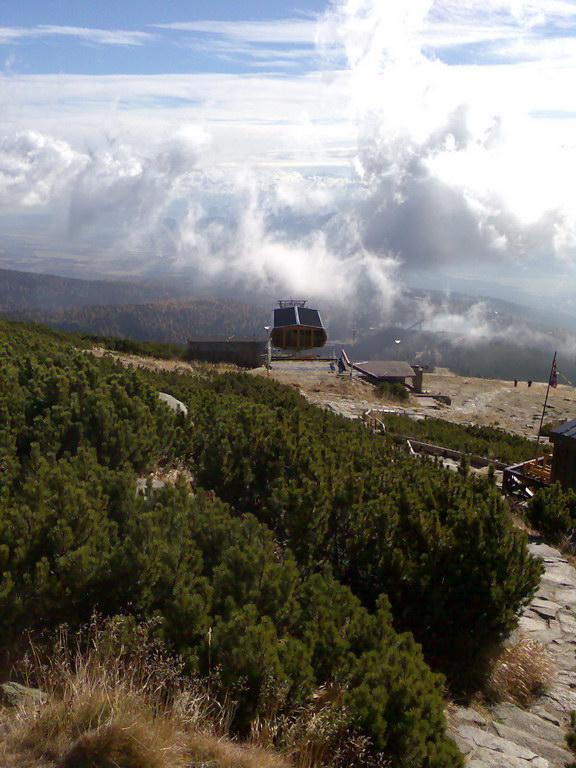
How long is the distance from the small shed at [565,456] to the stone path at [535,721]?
563 centimetres

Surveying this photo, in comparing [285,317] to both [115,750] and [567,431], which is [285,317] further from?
[115,750]

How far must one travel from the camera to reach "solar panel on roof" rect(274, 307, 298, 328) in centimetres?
3969

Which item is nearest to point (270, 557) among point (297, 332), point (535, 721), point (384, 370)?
point (535, 721)

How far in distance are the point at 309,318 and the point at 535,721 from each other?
36818 mm

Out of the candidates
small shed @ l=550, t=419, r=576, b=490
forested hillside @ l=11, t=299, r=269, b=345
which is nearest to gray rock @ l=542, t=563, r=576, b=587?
small shed @ l=550, t=419, r=576, b=490

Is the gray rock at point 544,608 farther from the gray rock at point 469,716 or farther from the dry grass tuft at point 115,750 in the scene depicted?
the dry grass tuft at point 115,750

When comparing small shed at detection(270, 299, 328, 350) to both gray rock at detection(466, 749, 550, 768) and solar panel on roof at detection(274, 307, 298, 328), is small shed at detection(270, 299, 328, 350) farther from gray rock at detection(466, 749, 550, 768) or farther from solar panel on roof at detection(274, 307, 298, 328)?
gray rock at detection(466, 749, 550, 768)

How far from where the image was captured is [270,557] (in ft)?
14.8

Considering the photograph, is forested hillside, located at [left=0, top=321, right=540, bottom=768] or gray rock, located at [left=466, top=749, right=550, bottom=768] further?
gray rock, located at [left=466, top=749, right=550, bottom=768]

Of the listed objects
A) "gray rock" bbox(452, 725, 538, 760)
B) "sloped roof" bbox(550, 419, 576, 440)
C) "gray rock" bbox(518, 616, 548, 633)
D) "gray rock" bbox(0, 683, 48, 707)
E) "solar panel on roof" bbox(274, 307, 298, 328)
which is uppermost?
"solar panel on roof" bbox(274, 307, 298, 328)

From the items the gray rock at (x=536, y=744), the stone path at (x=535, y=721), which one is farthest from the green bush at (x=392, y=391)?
the gray rock at (x=536, y=744)

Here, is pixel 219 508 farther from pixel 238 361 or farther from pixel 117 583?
pixel 238 361

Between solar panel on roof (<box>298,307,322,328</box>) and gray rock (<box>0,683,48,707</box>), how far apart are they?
36351 millimetres

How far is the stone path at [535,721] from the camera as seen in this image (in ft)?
13.7
